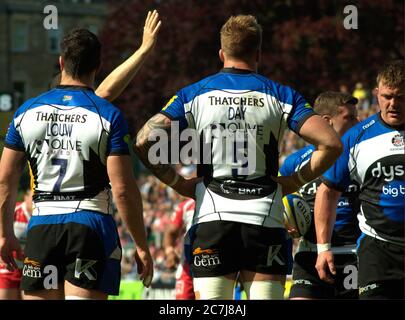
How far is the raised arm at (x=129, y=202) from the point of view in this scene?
7539mm

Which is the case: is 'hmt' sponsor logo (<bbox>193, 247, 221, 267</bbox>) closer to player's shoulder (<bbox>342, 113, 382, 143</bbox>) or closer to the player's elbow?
the player's elbow

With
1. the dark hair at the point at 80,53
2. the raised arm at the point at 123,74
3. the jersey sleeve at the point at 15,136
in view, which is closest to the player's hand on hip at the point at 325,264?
the raised arm at the point at 123,74

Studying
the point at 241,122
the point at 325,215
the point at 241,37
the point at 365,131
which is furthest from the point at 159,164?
the point at 365,131

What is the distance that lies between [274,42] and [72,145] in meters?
37.8

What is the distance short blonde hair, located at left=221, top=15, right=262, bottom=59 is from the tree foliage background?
2935 centimetres

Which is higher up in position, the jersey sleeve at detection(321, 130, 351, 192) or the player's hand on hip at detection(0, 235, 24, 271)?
the jersey sleeve at detection(321, 130, 351, 192)

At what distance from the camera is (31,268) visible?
762 centimetres

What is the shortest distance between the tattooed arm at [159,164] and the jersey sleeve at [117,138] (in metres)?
0.13

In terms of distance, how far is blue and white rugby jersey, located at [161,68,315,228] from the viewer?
758cm

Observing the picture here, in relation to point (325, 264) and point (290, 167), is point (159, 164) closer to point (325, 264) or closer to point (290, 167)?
point (325, 264)

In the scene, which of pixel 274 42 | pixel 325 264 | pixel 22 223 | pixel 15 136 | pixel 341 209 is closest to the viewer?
pixel 15 136

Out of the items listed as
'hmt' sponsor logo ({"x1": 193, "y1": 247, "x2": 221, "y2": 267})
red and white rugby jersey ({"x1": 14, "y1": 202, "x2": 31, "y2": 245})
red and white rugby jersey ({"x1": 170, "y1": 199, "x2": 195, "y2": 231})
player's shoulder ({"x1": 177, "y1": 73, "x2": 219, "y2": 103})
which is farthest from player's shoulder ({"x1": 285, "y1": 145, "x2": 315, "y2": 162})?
red and white rugby jersey ({"x1": 14, "y1": 202, "x2": 31, "y2": 245})
